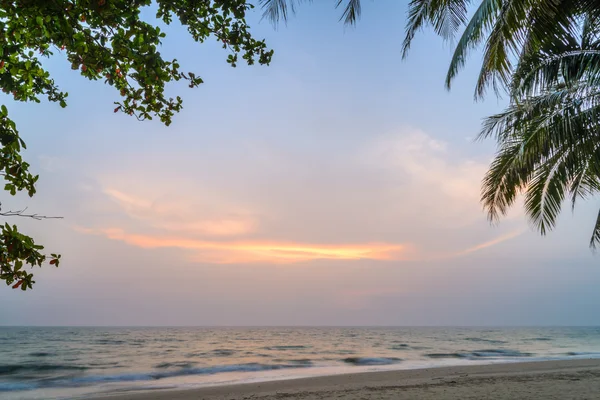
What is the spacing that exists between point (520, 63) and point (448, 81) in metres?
1.18

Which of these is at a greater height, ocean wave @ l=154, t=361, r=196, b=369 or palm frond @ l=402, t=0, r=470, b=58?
palm frond @ l=402, t=0, r=470, b=58

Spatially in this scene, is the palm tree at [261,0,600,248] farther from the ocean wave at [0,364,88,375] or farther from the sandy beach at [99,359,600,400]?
the ocean wave at [0,364,88,375]

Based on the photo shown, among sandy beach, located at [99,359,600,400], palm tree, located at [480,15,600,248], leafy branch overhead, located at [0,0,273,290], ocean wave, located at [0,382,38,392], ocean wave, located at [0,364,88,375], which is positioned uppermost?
palm tree, located at [480,15,600,248]

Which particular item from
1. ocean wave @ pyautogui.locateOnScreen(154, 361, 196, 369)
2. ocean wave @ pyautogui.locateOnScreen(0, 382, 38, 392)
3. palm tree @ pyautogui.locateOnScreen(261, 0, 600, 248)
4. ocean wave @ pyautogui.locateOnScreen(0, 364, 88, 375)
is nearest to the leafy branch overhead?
palm tree @ pyautogui.locateOnScreen(261, 0, 600, 248)

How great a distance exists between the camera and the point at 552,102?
7484 mm

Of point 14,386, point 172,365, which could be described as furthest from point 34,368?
point 14,386

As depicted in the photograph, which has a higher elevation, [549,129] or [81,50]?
[549,129]

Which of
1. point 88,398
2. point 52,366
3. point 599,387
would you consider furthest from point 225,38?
point 52,366

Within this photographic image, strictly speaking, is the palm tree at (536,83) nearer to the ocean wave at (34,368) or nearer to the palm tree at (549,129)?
the palm tree at (549,129)

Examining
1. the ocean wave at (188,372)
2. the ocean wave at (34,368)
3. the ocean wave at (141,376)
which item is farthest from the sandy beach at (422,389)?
the ocean wave at (34,368)

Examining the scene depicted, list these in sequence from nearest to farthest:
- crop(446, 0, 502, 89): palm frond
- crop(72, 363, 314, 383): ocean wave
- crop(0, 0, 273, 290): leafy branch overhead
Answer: crop(0, 0, 273, 290): leafy branch overhead → crop(446, 0, 502, 89): palm frond → crop(72, 363, 314, 383): ocean wave

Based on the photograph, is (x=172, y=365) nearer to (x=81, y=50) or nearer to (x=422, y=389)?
(x=422, y=389)

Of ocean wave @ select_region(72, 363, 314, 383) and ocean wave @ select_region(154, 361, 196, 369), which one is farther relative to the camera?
ocean wave @ select_region(154, 361, 196, 369)

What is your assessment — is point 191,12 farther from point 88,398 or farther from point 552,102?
point 88,398
